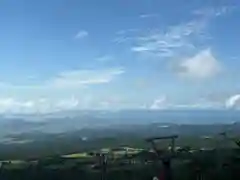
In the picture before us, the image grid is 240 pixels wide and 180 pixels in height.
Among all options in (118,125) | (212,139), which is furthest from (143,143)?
(212,139)

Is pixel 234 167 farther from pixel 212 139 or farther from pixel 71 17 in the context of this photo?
pixel 71 17

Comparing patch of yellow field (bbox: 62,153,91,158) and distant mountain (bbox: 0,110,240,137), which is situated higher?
distant mountain (bbox: 0,110,240,137)

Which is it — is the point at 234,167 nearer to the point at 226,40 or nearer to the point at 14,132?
the point at 226,40

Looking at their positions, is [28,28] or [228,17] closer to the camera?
[28,28]

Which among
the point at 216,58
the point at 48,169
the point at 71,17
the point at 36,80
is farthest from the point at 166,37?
the point at 48,169

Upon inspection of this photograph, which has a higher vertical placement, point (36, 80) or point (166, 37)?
point (166, 37)

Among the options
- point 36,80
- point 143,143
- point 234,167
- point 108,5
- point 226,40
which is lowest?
point 234,167

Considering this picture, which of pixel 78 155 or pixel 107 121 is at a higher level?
pixel 107 121

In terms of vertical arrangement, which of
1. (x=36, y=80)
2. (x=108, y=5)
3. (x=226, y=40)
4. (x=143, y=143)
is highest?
(x=108, y=5)

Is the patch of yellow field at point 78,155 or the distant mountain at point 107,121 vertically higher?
the distant mountain at point 107,121
